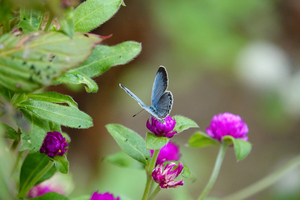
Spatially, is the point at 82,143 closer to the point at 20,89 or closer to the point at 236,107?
the point at 236,107

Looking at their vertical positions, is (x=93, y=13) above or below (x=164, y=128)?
above

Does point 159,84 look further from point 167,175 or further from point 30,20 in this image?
point 30,20

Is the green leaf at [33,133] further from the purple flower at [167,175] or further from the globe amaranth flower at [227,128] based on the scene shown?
the globe amaranth flower at [227,128]

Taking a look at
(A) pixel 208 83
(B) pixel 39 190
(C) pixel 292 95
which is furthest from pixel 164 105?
(A) pixel 208 83

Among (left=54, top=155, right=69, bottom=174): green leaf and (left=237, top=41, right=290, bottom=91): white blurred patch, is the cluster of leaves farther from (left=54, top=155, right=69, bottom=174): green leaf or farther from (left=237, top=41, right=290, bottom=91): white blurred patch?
(left=237, top=41, right=290, bottom=91): white blurred patch

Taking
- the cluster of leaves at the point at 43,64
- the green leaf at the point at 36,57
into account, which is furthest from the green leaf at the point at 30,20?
the green leaf at the point at 36,57

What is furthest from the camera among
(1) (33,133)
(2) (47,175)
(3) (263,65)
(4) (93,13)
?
(3) (263,65)

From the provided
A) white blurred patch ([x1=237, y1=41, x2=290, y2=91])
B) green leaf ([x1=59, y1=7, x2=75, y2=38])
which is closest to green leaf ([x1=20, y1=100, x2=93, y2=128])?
green leaf ([x1=59, y1=7, x2=75, y2=38])
